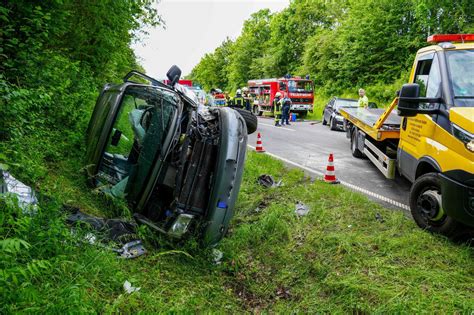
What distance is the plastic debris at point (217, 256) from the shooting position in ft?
12.3

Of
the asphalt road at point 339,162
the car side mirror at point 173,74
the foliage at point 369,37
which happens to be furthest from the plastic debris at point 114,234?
the foliage at point 369,37

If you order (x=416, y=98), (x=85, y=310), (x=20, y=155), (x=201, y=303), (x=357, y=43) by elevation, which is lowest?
(x=201, y=303)

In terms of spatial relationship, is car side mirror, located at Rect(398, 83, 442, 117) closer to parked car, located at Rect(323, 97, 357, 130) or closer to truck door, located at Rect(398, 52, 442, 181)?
truck door, located at Rect(398, 52, 442, 181)

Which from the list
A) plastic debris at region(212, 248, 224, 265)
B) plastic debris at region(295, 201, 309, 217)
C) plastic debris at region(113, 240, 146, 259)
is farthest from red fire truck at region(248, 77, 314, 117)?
plastic debris at region(113, 240, 146, 259)

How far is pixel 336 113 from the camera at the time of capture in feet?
50.2

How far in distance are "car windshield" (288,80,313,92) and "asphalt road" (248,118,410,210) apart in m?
9.78

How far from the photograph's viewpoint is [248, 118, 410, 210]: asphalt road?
19.1ft

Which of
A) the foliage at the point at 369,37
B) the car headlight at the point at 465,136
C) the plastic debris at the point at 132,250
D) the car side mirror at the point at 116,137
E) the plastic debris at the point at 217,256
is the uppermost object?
the foliage at the point at 369,37

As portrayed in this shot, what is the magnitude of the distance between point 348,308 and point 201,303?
3.92 ft

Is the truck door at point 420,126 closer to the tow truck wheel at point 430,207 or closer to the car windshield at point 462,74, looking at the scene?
the car windshield at point 462,74

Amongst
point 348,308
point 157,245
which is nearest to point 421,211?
point 348,308

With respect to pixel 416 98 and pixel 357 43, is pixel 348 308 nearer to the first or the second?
pixel 416 98

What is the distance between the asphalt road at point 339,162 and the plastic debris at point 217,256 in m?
2.74

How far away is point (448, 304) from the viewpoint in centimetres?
279
